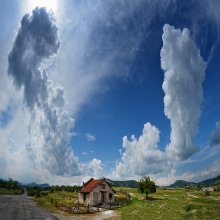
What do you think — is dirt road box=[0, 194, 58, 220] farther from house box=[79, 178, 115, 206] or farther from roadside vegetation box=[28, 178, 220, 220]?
house box=[79, 178, 115, 206]

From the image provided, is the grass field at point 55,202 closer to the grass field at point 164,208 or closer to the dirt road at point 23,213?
the grass field at point 164,208

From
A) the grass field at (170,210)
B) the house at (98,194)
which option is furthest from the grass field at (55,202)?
the grass field at (170,210)

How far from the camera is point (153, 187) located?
3979 inches

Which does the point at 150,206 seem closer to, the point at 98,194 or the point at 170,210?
the point at 170,210

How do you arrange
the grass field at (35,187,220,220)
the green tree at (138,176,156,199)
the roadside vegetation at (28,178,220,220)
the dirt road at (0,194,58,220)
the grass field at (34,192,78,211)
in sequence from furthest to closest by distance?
the green tree at (138,176,156,199) < the grass field at (34,192,78,211) < the roadside vegetation at (28,178,220,220) < the grass field at (35,187,220,220) < the dirt road at (0,194,58,220)

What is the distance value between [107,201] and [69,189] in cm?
8578

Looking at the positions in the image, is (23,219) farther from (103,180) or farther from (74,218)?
(103,180)

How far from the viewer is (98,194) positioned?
268 feet

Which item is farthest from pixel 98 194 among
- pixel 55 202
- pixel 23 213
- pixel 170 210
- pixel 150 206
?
pixel 23 213

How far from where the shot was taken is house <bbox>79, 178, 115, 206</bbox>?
8012 cm

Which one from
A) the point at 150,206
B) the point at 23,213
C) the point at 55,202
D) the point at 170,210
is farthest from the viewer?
the point at 55,202

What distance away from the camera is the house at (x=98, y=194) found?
80125 millimetres

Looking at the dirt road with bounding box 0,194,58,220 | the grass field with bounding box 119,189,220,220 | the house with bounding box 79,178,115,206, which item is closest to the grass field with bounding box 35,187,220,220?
the grass field with bounding box 119,189,220,220

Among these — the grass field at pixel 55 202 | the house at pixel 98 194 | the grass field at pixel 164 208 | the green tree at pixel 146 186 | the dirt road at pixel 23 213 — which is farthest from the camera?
the green tree at pixel 146 186
